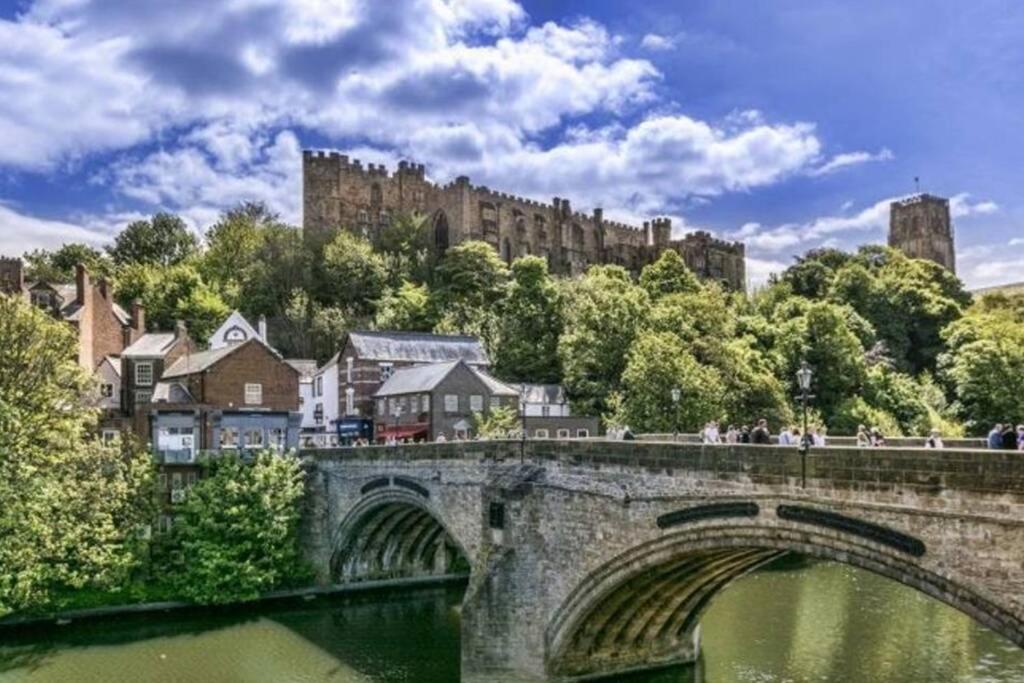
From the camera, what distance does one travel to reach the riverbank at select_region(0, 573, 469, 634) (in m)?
31.5

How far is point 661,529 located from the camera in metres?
19.2

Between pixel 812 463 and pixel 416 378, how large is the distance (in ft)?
125

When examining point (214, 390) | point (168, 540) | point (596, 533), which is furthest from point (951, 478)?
point (214, 390)

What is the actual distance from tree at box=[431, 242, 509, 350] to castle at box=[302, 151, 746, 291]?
29.4 feet

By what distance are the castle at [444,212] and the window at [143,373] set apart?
33.0 meters

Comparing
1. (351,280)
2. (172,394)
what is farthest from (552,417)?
Result: (351,280)

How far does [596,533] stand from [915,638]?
12.3 meters

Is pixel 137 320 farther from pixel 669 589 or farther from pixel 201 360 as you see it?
pixel 669 589

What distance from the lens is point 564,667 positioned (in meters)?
22.2

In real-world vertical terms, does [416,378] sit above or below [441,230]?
below

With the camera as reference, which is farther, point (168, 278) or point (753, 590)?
point (168, 278)

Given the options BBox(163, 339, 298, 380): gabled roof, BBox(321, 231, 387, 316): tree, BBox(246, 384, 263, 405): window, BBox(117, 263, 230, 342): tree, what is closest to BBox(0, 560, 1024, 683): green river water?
BBox(246, 384, 263, 405): window

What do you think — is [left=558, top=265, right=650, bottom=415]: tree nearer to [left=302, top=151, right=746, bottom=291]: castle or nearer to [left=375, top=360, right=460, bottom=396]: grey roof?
[left=375, top=360, right=460, bottom=396]: grey roof

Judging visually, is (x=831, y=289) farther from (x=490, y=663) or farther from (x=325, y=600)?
(x=490, y=663)
